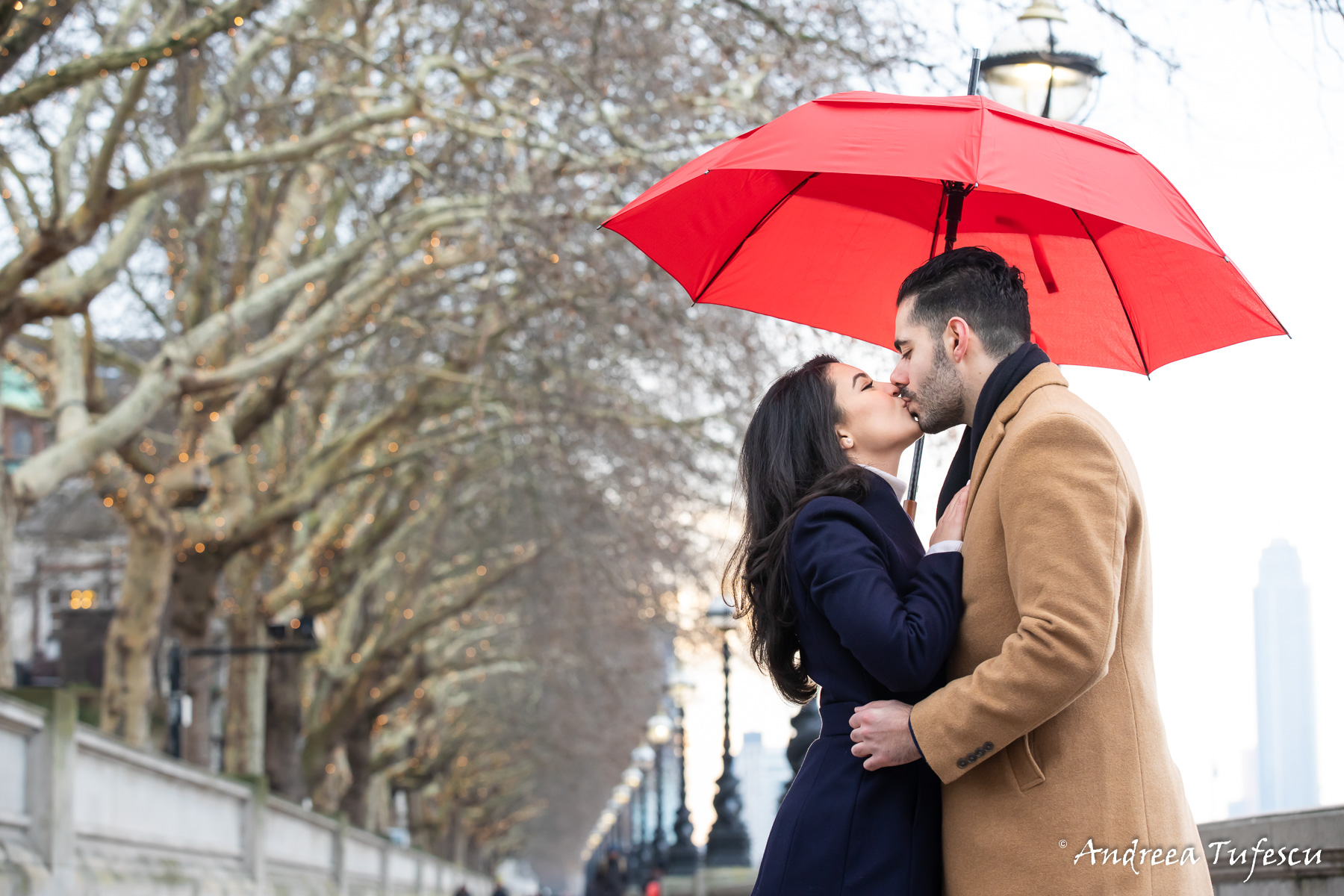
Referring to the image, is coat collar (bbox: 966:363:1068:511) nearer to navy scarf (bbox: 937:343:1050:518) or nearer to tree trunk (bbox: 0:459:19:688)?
navy scarf (bbox: 937:343:1050:518)

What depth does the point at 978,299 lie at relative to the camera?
3238mm

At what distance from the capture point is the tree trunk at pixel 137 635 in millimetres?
13930

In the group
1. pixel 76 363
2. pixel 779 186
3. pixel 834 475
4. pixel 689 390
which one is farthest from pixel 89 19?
pixel 834 475

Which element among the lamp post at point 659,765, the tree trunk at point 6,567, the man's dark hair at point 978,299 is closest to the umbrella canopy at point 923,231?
the man's dark hair at point 978,299

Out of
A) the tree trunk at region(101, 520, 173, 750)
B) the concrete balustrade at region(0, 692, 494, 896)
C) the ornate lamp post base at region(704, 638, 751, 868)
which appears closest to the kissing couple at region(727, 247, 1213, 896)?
the concrete balustrade at region(0, 692, 494, 896)

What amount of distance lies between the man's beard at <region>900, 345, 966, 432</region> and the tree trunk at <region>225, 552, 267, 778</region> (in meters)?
15.3

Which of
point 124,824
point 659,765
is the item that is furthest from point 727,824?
point 659,765

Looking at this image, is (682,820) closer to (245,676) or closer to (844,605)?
(245,676)

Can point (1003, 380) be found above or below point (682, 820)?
A: above

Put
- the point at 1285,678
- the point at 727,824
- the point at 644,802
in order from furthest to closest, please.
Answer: the point at 644,802, the point at 727,824, the point at 1285,678

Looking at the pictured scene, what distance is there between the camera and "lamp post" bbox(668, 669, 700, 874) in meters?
20.4

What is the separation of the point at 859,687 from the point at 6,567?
364 inches

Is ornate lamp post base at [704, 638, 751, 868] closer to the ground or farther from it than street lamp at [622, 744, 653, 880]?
farther from it

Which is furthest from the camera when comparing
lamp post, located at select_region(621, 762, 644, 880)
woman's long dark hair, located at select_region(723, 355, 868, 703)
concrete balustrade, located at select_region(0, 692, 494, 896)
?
lamp post, located at select_region(621, 762, 644, 880)
